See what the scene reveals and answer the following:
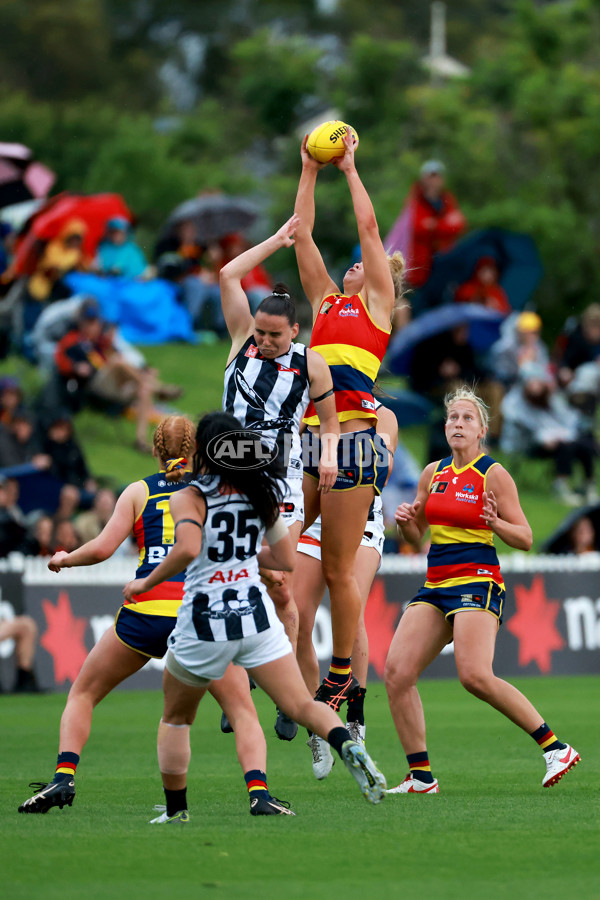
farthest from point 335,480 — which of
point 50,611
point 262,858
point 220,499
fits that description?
point 50,611

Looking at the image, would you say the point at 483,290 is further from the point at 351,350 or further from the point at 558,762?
the point at 558,762

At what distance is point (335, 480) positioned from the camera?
26.3ft

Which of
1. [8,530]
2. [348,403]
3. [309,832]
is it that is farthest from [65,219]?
[309,832]

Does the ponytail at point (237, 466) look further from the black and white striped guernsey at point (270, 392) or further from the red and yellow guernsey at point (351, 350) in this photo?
the red and yellow guernsey at point (351, 350)

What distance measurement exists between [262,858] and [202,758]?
465cm

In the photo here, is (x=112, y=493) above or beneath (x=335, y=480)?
above

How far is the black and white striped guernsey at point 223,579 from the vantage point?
643cm

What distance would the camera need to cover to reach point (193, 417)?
25.7 meters

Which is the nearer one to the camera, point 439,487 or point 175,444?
point 175,444

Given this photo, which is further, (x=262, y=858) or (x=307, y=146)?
(x=307, y=146)

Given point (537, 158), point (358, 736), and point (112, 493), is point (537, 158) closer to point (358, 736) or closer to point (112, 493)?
point (112, 493)

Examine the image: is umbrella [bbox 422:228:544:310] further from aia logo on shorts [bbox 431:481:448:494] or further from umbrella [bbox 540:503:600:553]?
aia logo on shorts [bbox 431:481:448:494]

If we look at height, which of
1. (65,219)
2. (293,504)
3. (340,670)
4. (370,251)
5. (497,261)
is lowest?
(340,670)

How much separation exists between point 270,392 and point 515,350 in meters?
17.3
